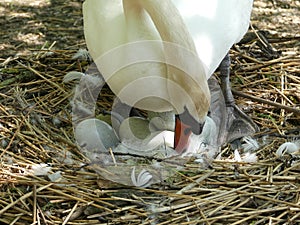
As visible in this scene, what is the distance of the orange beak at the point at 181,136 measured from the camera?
8.18ft

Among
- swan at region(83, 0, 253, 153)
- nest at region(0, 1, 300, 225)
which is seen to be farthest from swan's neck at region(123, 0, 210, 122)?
nest at region(0, 1, 300, 225)

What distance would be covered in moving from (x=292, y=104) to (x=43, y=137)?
1170 mm

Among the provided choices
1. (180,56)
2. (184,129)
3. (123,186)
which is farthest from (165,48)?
(123,186)

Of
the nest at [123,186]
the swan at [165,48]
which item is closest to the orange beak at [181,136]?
the swan at [165,48]

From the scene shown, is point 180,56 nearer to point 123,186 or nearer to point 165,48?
point 165,48

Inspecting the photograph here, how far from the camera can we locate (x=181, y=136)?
254 centimetres

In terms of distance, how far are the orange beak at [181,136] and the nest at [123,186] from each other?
104mm

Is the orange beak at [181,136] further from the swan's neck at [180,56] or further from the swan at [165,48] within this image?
the swan's neck at [180,56]

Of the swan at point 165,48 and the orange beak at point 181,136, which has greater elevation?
the swan at point 165,48

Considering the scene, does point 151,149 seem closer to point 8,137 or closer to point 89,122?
point 89,122

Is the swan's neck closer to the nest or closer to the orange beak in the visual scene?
the orange beak

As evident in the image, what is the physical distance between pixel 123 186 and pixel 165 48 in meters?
0.53

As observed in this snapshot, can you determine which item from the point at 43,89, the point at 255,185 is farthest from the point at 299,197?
the point at 43,89

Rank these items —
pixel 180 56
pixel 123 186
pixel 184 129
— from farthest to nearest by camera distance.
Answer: pixel 184 129
pixel 123 186
pixel 180 56
